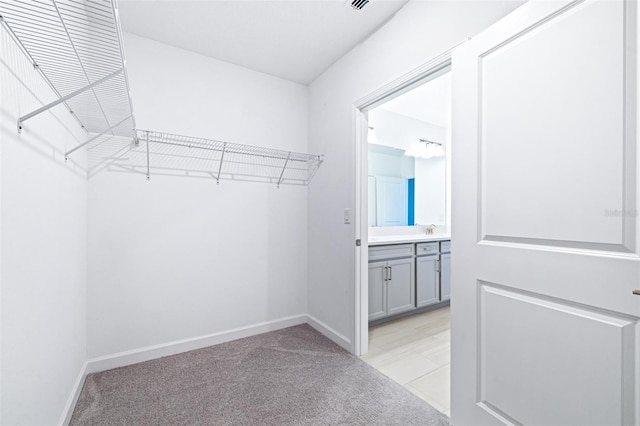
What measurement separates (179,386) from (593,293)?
87.6 inches

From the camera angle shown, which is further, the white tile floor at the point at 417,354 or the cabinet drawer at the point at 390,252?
the cabinet drawer at the point at 390,252

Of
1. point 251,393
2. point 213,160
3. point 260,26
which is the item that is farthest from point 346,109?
point 251,393

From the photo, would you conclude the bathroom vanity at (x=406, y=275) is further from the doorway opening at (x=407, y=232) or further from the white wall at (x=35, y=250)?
the white wall at (x=35, y=250)

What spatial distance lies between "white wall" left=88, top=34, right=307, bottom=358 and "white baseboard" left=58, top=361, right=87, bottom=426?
0.54ft

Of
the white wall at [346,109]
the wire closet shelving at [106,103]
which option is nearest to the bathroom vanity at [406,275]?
the white wall at [346,109]

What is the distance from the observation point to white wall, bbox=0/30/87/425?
0.94 m

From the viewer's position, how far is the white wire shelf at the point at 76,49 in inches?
35.8

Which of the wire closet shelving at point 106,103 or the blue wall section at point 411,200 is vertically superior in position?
the wire closet shelving at point 106,103

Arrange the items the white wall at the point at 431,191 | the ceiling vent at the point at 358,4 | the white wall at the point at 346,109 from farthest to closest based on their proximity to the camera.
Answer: the white wall at the point at 431,191 < the ceiling vent at the point at 358,4 < the white wall at the point at 346,109

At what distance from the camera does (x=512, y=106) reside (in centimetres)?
123

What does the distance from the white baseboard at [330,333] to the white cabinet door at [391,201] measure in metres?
1.44

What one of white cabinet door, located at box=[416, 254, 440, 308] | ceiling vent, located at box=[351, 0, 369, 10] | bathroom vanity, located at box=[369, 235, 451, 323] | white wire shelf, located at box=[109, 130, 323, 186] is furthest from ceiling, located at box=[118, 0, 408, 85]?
white cabinet door, located at box=[416, 254, 440, 308]

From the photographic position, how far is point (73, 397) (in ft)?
5.31

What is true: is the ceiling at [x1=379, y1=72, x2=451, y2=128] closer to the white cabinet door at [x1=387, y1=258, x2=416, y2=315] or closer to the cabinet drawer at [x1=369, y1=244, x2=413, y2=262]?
the cabinet drawer at [x1=369, y1=244, x2=413, y2=262]
